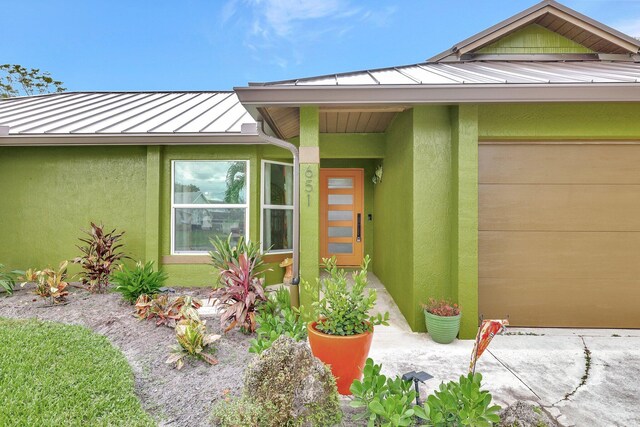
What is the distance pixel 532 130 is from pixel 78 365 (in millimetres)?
5316

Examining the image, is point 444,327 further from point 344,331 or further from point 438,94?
point 438,94

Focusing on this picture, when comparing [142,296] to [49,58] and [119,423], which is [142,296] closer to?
[119,423]

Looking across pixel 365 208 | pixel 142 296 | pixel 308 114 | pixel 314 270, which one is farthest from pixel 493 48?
pixel 142 296

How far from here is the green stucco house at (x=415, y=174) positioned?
3543 mm

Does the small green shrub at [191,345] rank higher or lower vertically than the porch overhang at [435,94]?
lower

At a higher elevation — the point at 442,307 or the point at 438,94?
the point at 438,94

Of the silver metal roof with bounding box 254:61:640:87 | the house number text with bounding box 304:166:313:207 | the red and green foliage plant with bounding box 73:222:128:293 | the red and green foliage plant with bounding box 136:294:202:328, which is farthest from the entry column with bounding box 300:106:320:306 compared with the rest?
the red and green foliage plant with bounding box 73:222:128:293

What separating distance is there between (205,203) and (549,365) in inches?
208

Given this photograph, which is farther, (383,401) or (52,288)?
(52,288)

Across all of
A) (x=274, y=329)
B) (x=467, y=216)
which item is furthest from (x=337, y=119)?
(x=274, y=329)

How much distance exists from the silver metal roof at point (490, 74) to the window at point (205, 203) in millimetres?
2461

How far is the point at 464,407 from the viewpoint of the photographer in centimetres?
179

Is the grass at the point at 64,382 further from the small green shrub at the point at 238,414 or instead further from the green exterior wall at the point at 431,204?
the green exterior wall at the point at 431,204

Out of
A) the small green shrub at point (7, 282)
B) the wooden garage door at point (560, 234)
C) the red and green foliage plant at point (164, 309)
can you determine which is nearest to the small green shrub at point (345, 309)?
the red and green foliage plant at point (164, 309)
